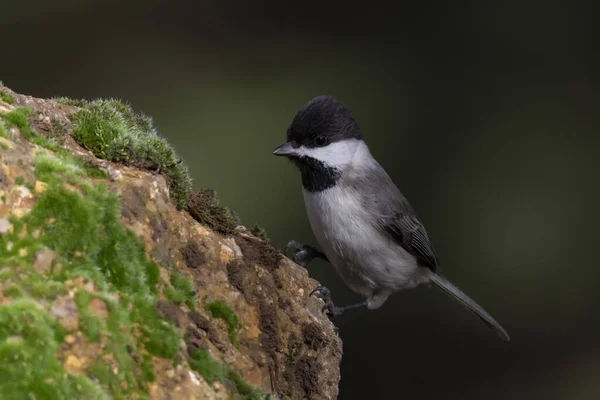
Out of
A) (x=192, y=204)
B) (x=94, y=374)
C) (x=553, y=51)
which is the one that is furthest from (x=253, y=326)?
(x=553, y=51)

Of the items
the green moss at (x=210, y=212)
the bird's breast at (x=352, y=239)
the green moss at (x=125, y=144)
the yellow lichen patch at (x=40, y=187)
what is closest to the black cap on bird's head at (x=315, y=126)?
the bird's breast at (x=352, y=239)

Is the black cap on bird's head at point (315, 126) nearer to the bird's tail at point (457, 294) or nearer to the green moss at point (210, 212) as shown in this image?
the green moss at point (210, 212)

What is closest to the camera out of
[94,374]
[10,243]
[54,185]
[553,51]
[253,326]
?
[94,374]

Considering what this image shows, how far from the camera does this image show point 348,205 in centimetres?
417

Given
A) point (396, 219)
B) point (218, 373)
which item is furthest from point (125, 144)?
point (396, 219)

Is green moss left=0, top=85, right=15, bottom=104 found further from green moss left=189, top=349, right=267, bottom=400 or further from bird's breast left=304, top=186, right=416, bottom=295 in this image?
bird's breast left=304, top=186, right=416, bottom=295

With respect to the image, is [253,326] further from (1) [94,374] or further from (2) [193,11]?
(2) [193,11]

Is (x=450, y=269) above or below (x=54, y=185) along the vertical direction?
below

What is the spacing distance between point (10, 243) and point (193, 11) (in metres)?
6.80

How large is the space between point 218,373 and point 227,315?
35 cm

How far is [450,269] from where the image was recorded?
7.68 metres

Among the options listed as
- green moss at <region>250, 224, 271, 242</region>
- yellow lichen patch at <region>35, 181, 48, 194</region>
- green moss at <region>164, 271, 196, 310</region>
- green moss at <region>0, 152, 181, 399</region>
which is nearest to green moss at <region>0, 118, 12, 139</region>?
green moss at <region>0, 152, 181, 399</region>

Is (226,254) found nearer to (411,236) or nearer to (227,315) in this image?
(227,315)

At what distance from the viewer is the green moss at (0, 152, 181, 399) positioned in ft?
6.18
